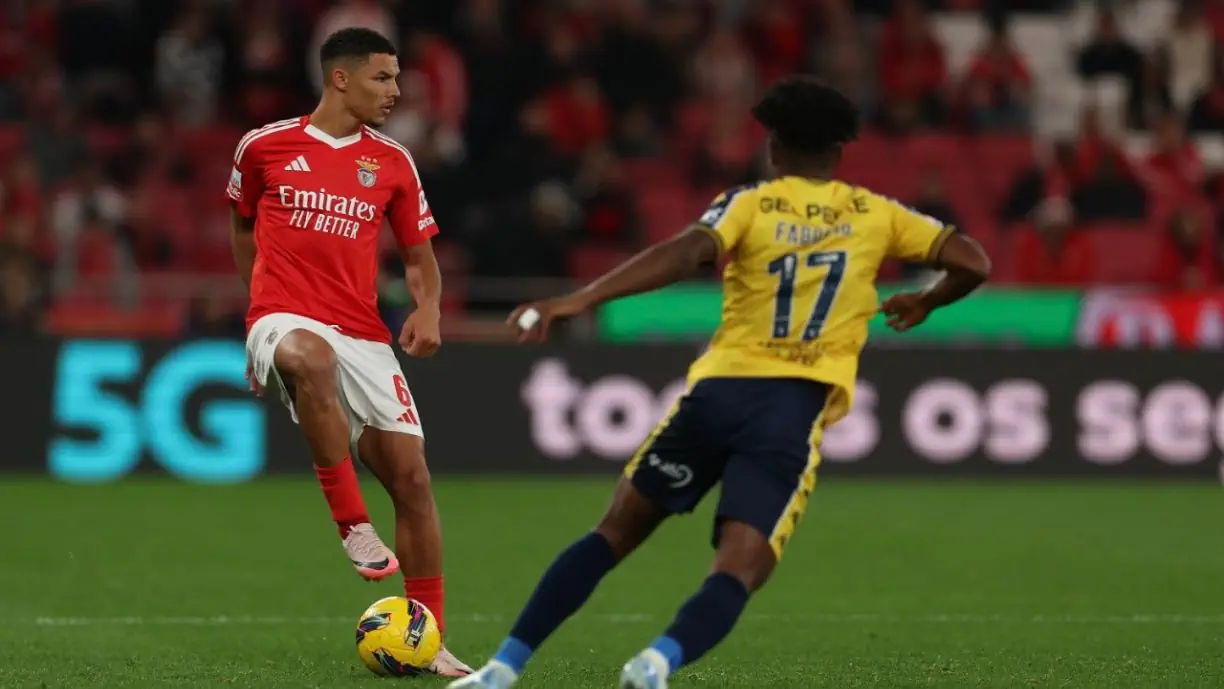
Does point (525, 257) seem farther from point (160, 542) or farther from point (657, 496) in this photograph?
point (657, 496)

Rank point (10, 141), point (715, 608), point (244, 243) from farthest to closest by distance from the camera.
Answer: point (10, 141) → point (244, 243) → point (715, 608)

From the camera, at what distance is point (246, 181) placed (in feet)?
23.9

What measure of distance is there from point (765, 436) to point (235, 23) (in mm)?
14549

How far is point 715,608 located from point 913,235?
133 cm

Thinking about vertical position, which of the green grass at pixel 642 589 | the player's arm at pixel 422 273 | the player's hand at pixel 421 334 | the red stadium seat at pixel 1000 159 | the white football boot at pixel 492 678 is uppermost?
the red stadium seat at pixel 1000 159

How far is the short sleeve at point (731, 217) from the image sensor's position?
5.93 meters

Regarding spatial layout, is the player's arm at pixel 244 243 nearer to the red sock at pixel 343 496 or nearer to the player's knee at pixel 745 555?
the red sock at pixel 343 496

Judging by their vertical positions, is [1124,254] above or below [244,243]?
below

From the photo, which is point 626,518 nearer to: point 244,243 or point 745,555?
point 745,555

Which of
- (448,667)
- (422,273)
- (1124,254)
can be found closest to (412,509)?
(448,667)

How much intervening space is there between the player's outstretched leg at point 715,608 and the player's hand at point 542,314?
2.61 feet

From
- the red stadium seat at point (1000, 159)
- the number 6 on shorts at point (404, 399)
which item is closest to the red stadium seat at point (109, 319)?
the red stadium seat at point (1000, 159)

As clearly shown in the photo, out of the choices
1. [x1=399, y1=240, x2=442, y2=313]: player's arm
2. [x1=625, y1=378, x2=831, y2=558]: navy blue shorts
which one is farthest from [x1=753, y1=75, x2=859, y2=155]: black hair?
[x1=399, y1=240, x2=442, y2=313]: player's arm

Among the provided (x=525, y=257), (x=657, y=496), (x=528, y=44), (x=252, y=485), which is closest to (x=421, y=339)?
(x=657, y=496)
